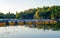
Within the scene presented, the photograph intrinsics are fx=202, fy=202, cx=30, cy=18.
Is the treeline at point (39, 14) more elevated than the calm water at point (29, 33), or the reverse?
the treeline at point (39, 14)

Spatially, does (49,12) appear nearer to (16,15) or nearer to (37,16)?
(37,16)

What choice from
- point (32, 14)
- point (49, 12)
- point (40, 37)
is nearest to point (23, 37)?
point (40, 37)

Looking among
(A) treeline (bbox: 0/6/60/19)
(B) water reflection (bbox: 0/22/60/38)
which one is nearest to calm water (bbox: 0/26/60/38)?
(B) water reflection (bbox: 0/22/60/38)

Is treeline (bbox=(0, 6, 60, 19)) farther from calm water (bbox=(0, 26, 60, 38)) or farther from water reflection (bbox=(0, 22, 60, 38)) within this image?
calm water (bbox=(0, 26, 60, 38))

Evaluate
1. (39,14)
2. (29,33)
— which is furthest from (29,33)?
(39,14)

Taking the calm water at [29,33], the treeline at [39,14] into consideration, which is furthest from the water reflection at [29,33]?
the treeline at [39,14]

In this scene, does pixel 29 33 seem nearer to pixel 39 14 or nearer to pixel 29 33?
pixel 29 33

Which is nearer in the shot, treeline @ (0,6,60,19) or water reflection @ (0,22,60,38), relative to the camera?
water reflection @ (0,22,60,38)

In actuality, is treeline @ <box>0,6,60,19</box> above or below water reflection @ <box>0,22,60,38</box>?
above

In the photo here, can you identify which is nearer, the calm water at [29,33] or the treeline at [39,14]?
the calm water at [29,33]

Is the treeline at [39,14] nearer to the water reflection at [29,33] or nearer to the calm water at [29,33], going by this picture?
the water reflection at [29,33]

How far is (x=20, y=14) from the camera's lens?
5159 centimetres

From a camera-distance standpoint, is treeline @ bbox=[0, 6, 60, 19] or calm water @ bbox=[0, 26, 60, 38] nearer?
calm water @ bbox=[0, 26, 60, 38]

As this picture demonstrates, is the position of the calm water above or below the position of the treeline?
below
